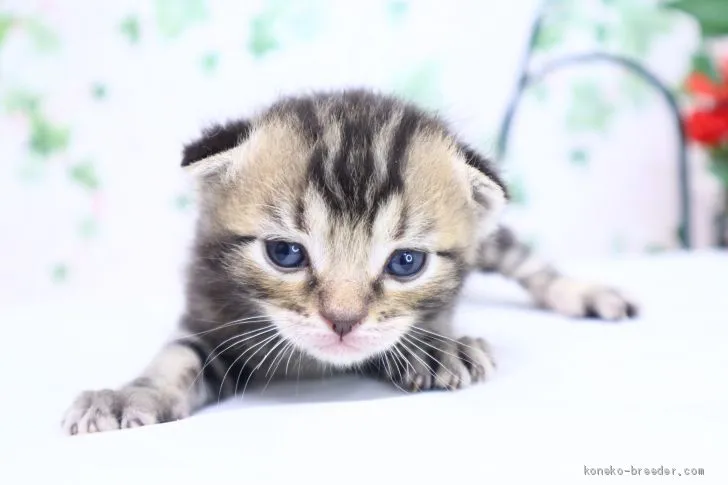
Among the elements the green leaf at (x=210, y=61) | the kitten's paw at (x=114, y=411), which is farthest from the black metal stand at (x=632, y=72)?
the kitten's paw at (x=114, y=411)

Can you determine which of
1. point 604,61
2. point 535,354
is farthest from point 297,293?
point 604,61

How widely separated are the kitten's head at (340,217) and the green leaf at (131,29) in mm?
1042

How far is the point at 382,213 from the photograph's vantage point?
41.8 inches

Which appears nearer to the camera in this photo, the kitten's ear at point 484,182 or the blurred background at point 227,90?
the kitten's ear at point 484,182

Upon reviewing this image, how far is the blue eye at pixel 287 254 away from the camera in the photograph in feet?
3.53

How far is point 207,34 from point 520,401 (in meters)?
1.49

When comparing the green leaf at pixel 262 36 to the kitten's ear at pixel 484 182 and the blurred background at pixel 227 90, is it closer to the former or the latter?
the blurred background at pixel 227 90

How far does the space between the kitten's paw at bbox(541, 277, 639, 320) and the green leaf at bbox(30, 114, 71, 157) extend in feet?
4.44

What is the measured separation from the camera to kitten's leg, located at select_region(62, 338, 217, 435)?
994mm

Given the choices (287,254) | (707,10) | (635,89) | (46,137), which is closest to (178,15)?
(46,137)

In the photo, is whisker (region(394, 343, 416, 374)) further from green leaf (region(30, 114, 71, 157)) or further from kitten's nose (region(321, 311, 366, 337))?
green leaf (region(30, 114, 71, 157))

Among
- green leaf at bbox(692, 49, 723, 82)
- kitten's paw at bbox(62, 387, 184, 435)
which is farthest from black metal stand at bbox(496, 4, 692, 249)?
kitten's paw at bbox(62, 387, 184, 435)

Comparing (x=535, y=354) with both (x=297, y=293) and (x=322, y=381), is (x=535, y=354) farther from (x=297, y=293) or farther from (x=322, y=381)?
(x=297, y=293)

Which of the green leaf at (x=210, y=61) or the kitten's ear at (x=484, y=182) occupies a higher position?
the green leaf at (x=210, y=61)
